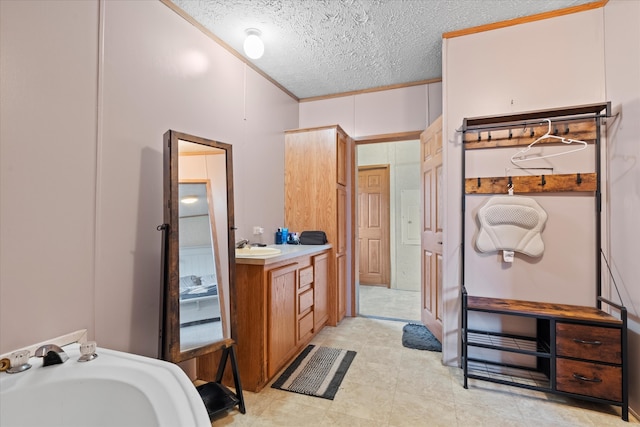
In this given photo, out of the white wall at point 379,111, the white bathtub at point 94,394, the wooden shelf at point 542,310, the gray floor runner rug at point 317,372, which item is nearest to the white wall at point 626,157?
the wooden shelf at point 542,310

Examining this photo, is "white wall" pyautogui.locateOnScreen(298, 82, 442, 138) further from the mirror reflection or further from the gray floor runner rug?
the gray floor runner rug

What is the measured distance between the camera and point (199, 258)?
1.91 metres

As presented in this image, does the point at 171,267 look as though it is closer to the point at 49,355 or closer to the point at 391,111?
the point at 49,355

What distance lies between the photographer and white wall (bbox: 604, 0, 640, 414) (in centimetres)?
182

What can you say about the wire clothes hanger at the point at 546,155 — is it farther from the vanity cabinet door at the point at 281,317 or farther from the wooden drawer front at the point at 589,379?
the vanity cabinet door at the point at 281,317

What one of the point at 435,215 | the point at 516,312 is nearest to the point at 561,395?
the point at 516,312

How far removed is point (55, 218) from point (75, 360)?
667mm

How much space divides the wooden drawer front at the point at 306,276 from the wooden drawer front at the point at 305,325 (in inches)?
11.9

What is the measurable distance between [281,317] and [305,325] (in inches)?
19.7

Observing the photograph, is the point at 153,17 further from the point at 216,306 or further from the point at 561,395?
the point at 561,395

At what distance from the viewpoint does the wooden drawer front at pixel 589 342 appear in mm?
1796

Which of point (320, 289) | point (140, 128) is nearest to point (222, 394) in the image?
point (320, 289)

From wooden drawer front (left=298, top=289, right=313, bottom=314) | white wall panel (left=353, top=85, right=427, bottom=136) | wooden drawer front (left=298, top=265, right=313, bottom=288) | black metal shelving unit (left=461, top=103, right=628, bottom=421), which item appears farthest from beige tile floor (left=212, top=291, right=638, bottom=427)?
white wall panel (left=353, top=85, right=427, bottom=136)

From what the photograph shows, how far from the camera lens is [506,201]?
2.26 meters
